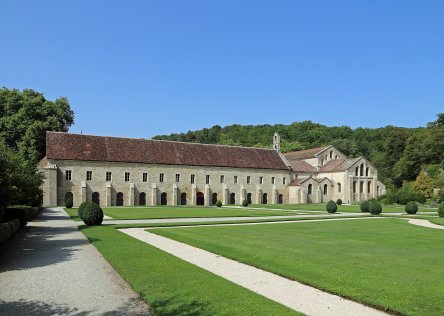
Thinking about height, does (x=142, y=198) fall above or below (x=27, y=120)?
below

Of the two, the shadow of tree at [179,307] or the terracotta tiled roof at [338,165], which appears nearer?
the shadow of tree at [179,307]

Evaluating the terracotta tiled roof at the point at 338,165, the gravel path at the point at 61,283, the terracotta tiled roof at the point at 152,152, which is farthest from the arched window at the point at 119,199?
the gravel path at the point at 61,283

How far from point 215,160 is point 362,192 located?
85.2ft

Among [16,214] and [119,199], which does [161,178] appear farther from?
[16,214]

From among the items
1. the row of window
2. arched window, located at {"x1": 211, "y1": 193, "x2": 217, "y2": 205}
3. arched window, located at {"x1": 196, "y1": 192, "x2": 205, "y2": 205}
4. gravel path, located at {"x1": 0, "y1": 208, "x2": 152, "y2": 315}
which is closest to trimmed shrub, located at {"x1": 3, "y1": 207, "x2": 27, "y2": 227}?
gravel path, located at {"x1": 0, "y1": 208, "x2": 152, "y2": 315}

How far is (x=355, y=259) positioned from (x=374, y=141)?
3938 inches

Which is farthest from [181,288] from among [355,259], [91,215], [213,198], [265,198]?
[265,198]

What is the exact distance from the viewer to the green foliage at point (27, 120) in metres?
49.0

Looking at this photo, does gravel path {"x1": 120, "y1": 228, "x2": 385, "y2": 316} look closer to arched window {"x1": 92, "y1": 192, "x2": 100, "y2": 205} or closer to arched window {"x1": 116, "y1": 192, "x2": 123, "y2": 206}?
arched window {"x1": 92, "y1": 192, "x2": 100, "y2": 205}

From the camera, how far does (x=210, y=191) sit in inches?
2192

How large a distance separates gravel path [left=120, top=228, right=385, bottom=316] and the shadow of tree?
141 cm

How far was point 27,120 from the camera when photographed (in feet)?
165

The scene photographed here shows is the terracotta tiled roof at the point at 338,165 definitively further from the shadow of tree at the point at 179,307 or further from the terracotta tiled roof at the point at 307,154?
the shadow of tree at the point at 179,307

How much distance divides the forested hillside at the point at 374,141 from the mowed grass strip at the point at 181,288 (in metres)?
52.9
